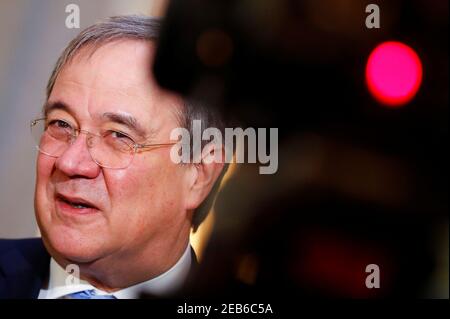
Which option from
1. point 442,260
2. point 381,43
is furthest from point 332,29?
point 442,260

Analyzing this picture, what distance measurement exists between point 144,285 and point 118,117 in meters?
0.55

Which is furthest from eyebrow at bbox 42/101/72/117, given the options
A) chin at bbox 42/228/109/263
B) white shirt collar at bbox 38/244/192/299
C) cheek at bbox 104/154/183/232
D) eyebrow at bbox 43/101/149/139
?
white shirt collar at bbox 38/244/192/299

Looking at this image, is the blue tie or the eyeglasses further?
the blue tie

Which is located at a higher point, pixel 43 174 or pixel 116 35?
pixel 116 35

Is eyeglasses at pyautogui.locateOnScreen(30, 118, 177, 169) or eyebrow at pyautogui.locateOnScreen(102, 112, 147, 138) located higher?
eyebrow at pyautogui.locateOnScreen(102, 112, 147, 138)

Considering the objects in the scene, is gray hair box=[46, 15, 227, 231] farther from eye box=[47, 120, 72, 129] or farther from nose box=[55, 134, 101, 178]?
nose box=[55, 134, 101, 178]

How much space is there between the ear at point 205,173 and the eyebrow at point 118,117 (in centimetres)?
20

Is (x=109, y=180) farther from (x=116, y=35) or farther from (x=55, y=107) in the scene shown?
(x=116, y=35)

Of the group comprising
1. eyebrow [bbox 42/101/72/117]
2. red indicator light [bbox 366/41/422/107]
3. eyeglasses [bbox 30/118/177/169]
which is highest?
red indicator light [bbox 366/41/422/107]

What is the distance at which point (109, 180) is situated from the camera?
1.74 metres

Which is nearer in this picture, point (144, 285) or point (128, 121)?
point (128, 121)

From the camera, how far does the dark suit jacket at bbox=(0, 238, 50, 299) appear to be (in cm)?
182

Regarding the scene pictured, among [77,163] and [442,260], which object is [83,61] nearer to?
[77,163]

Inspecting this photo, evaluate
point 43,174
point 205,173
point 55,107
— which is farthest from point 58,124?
point 205,173
